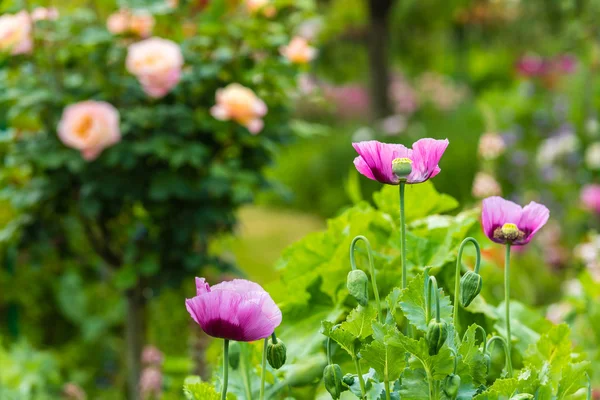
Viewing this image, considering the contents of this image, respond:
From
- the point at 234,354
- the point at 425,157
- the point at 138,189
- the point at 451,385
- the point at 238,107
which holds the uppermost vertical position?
the point at 425,157

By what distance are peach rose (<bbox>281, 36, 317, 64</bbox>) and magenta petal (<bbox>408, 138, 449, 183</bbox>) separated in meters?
1.55

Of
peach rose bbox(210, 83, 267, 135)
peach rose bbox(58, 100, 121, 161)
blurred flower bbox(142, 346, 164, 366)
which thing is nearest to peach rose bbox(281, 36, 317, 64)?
peach rose bbox(210, 83, 267, 135)

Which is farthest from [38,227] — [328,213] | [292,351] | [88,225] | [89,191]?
[328,213]

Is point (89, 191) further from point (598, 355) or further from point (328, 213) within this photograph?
point (328, 213)

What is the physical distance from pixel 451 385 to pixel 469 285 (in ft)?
0.33

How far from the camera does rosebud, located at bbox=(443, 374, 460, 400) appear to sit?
0.70 meters

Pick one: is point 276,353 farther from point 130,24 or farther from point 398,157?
point 130,24

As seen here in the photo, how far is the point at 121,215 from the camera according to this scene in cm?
239

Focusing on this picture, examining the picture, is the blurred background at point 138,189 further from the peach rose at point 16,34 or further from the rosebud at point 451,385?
the rosebud at point 451,385

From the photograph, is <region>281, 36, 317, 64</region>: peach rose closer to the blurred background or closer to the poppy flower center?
the blurred background

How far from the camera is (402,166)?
2.33ft

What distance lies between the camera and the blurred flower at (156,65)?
6.48 feet

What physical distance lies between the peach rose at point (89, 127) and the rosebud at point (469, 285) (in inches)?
55.2

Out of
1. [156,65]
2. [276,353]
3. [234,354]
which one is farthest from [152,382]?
[276,353]
